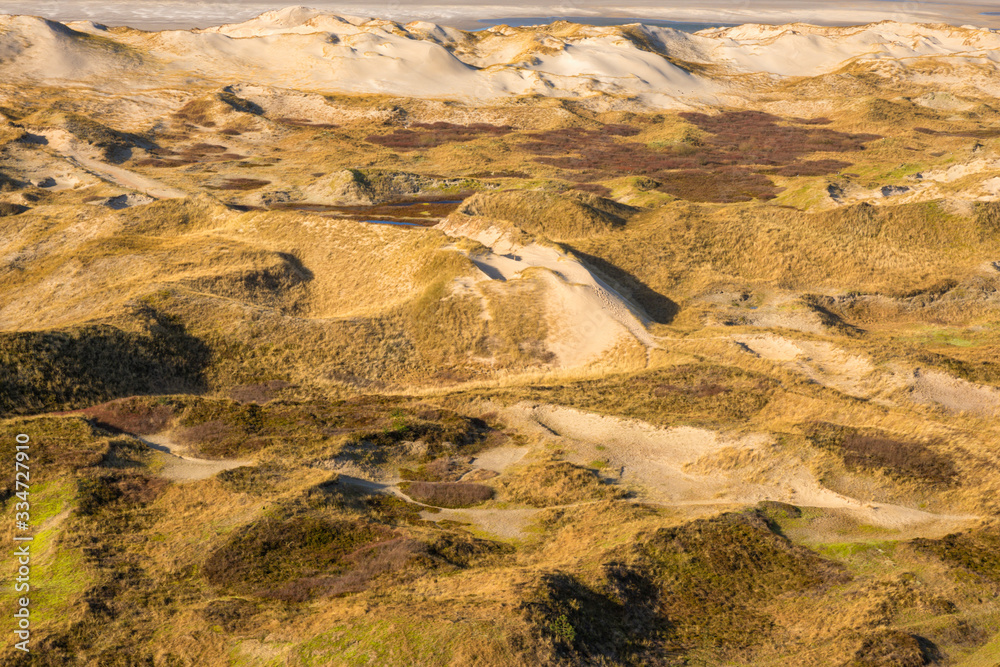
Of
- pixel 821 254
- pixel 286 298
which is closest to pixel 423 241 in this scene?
pixel 286 298

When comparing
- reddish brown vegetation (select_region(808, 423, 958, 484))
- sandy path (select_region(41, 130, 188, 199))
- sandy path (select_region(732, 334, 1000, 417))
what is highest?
reddish brown vegetation (select_region(808, 423, 958, 484))

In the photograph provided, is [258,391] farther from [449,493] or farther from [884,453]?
[884,453]

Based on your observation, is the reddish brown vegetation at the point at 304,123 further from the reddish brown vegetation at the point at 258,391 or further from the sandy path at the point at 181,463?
the sandy path at the point at 181,463

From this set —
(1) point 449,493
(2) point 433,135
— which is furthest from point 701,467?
(2) point 433,135

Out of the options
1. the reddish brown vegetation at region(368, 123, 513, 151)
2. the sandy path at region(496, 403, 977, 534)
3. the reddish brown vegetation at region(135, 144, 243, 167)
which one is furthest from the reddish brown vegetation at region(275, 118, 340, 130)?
the sandy path at region(496, 403, 977, 534)

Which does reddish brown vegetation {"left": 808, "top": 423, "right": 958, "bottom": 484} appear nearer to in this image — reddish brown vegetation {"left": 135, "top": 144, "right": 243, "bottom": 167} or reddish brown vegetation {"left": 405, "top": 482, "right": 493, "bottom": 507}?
reddish brown vegetation {"left": 405, "top": 482, "right": 493, "bottom": 507}

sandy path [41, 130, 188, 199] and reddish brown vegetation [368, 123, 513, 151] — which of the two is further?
reddish brown vegetation [368, 123, 513, 151]
